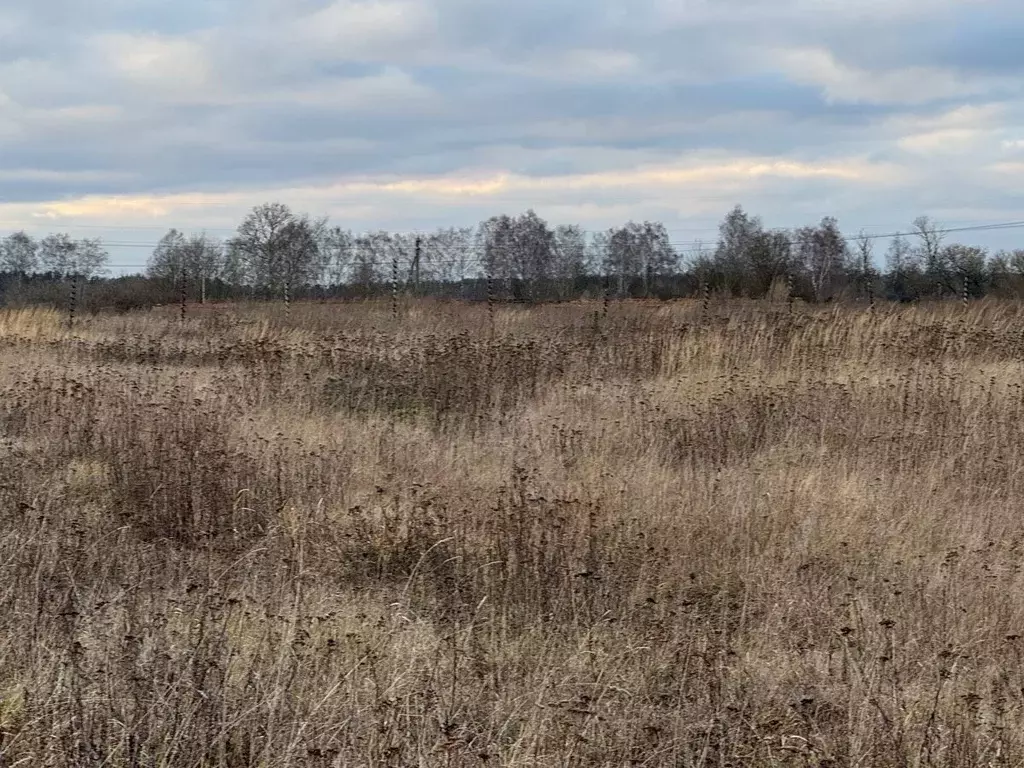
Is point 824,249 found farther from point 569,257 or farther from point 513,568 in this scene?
point 513,568

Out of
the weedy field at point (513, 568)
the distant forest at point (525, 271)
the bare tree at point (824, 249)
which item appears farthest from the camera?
the bare tree at point (824, 249)

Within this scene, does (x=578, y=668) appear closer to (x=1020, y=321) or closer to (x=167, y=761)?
(x=167, y=761)

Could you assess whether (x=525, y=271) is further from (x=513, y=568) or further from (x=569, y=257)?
(x=513, y=568)

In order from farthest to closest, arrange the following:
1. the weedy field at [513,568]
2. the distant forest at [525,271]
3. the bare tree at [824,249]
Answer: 1. the bare tree at [824,249]
2. the distant forest at [525,271]
3. the weedy field at [513,568]

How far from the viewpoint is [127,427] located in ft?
22.9

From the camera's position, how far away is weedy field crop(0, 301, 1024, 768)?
297 cm

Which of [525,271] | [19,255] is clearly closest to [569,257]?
[525,271]

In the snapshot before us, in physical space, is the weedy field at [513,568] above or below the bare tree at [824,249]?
below

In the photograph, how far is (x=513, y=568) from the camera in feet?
15.4

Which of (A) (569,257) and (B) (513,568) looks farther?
(A) (569,257)

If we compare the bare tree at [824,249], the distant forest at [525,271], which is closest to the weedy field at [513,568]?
the distant forest at [525,271]

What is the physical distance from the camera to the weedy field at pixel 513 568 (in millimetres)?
2975

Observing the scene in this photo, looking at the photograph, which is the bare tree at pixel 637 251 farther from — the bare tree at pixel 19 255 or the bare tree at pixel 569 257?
the bare tree at pixel 19 255

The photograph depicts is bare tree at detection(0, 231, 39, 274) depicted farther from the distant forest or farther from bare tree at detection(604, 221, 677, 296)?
bare tree at detection(604, 221, 677, 296)
